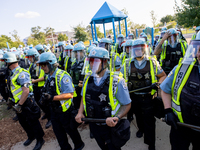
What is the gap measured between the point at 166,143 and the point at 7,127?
16.2ft

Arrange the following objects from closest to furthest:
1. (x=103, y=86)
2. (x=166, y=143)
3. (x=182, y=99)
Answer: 1. (x=182, y=99)
2. (x=103, y=86)
3. (x=166, y=143)

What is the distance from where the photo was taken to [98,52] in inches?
79.0

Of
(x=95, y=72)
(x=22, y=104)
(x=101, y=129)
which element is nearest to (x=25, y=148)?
(x=22, y=104)

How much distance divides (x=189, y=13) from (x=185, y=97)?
10425mm

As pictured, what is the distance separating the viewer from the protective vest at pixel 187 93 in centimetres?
149

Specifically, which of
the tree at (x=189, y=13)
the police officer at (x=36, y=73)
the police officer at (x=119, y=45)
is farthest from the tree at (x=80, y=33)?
the police officer at (x=36, y=73)

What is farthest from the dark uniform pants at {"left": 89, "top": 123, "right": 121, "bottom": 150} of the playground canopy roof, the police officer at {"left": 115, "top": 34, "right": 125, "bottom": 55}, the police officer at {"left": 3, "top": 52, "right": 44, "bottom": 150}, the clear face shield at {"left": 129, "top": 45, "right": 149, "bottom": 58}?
the playground canopy roof

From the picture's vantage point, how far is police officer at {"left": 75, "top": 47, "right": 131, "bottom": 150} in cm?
191

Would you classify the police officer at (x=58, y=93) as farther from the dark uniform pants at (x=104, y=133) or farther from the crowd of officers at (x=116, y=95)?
the dark uniform pants at (x=104, y=133)

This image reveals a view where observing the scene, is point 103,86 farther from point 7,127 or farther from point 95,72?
point 7,127

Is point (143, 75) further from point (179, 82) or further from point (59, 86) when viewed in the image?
point (59, 86)

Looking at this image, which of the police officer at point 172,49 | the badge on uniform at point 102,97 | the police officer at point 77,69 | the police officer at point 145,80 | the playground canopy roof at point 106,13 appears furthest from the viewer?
the playground canopy roof at point 106,13

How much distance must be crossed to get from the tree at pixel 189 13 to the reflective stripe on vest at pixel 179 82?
9.86 m

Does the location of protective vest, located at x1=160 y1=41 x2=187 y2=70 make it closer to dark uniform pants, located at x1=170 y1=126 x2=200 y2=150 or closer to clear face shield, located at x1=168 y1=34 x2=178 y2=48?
clear face shield, located at x1=168 y1=34 x2=178 y2=48
